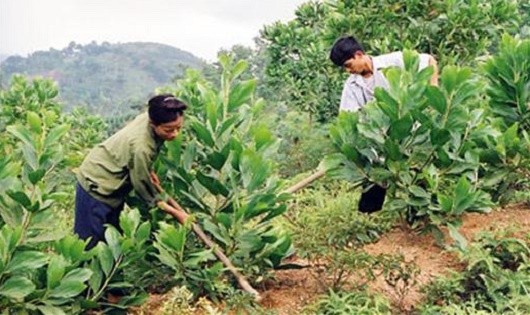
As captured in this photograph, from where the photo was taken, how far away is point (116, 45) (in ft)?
329

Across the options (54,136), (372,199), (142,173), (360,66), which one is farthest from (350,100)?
(54,136)

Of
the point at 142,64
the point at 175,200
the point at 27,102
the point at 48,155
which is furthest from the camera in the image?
the point at 142,64

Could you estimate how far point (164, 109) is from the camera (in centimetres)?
396

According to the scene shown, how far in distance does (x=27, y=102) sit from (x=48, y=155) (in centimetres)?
675

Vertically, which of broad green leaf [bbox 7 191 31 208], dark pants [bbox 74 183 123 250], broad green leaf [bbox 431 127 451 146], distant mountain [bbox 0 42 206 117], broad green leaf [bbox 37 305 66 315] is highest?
broad green leaf [bbox 7 191 31 208]

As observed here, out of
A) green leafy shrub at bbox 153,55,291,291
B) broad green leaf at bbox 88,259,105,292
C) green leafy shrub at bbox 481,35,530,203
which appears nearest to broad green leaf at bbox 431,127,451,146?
green leafy shrub at bbox 481,35,530,203

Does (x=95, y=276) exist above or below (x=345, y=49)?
below

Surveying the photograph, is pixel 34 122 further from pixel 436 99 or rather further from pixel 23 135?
pixel 436 99

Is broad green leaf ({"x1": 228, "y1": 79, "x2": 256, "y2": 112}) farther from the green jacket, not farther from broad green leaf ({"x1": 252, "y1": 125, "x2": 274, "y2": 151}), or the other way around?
the green jacket

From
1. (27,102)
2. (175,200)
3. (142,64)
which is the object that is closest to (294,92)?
(27,102)

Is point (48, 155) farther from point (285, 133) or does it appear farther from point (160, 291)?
point (285, 133)

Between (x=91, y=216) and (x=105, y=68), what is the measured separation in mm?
82557

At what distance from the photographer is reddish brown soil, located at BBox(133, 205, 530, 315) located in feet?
14.9

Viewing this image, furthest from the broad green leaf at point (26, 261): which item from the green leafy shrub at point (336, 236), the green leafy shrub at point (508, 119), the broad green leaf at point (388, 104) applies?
the green leafy shrub at point (508, 119)
